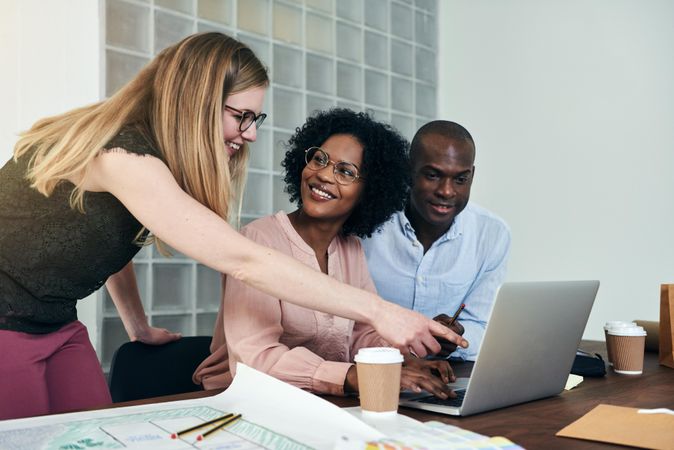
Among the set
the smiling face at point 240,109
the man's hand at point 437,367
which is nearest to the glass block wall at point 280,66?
the smiling face at point 240,109

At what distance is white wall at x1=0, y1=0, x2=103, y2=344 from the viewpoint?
2693 mm

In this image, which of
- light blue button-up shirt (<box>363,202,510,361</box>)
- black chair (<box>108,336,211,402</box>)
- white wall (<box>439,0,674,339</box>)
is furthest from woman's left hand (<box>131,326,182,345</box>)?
white wall (<box>439,0,674,339</box>)

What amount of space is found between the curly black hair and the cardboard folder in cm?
95

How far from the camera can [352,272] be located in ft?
6.43

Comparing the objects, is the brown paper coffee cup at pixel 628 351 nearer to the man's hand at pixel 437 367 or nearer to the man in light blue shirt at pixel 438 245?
the man's hand at pixel 437 367

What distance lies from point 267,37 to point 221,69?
219 cm

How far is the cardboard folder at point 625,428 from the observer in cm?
104

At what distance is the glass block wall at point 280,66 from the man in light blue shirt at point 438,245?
644 millimetres

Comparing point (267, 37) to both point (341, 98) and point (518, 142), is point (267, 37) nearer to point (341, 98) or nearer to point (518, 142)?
→ point (341, 98)

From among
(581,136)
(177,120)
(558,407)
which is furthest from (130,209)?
(581,136)

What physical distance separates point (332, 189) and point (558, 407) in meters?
0.84

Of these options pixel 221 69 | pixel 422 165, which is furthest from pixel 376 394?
pixel 422 165

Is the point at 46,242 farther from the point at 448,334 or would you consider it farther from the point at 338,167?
the point at 448,334

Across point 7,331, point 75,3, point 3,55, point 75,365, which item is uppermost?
point 75,3
